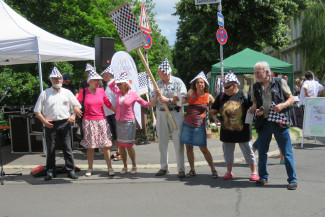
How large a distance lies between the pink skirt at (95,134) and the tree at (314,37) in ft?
109

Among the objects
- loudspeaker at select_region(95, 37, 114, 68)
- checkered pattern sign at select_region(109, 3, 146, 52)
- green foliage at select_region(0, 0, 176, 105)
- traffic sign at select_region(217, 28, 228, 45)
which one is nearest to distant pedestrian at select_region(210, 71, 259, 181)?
checkered pattern sign at select_region(109, 3, 146, 52)

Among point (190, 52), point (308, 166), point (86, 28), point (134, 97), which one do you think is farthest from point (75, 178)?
point (190, 52)

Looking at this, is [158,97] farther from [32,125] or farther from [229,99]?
[32,125]

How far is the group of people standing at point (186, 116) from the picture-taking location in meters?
5.45

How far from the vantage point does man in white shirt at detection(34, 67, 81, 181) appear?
21.2 ft

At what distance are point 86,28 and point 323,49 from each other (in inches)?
935

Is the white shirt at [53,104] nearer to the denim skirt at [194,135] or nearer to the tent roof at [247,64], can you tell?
the denim skirt at [194,135]

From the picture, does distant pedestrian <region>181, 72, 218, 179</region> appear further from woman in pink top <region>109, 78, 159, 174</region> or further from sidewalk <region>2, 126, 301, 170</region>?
sidewalk <region>2, 126, 301, 170</region>

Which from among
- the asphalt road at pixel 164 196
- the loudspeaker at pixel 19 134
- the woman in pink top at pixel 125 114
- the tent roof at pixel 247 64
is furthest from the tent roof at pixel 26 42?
the tent roof at pixel 247 64

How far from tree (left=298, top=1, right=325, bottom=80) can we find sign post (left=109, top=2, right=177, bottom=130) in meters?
32.8

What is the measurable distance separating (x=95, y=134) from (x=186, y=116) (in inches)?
67.9

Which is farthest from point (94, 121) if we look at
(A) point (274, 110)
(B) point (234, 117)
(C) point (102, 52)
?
(C) point (102, 52)

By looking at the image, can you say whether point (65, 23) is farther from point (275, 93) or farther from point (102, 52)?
point (275, 93)

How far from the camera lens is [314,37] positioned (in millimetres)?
35031
